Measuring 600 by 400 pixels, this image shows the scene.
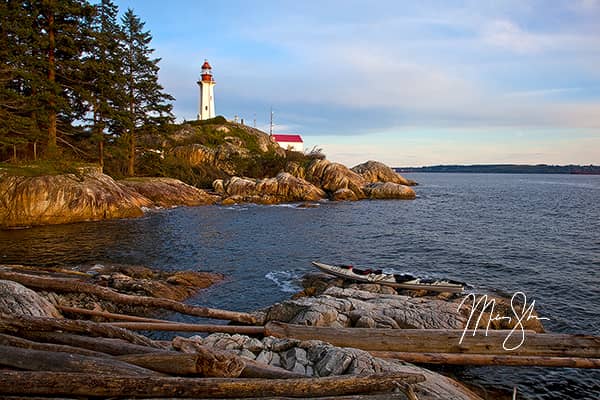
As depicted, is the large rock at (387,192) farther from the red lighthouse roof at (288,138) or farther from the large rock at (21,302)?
the large rock at (21,302)

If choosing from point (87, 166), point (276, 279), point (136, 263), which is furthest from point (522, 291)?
point (87, 166)

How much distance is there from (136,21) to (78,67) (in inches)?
703

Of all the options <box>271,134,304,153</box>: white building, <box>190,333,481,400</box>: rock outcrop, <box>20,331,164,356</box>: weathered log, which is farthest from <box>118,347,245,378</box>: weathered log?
<box>271,134,304,153</box>: white building

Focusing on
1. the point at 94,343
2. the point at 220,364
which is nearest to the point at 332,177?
the point at 94,343

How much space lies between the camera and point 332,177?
2456 inches

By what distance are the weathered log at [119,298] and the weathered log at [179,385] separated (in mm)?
5698

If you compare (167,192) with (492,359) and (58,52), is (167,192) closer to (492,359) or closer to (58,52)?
(58,52)

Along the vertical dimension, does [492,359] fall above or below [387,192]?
below

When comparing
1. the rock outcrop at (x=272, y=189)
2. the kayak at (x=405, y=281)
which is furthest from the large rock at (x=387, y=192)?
the kayak at (x=405, y=281)

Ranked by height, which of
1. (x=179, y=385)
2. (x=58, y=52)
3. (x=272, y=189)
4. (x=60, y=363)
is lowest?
(x=179, y=385)

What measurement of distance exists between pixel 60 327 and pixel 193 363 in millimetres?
2534

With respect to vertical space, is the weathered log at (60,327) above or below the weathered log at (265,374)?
above

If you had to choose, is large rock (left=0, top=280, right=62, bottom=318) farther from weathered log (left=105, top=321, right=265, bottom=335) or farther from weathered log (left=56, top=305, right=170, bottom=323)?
weathered log (left=105, top=321, right=265, bottom=335)

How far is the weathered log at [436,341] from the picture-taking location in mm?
8586
